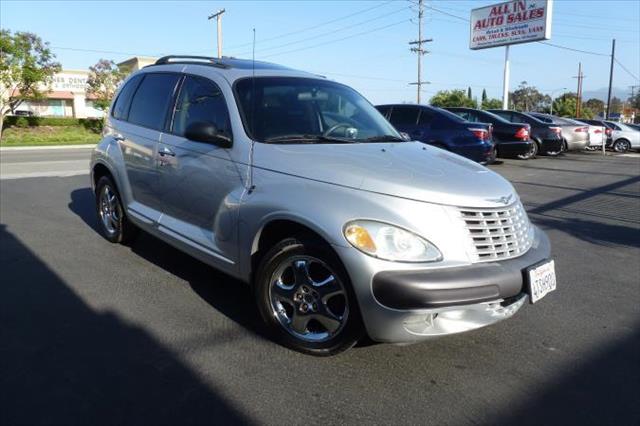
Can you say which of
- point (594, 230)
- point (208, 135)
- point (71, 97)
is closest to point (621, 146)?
point (594, 230)

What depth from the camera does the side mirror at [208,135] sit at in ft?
12.2

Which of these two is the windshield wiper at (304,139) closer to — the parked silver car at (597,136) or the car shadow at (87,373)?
the car shadow at (87,373)

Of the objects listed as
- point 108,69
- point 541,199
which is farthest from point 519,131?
point 108,69

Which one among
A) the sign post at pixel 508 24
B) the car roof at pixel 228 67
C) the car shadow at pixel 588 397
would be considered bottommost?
the car shadow at pixel 588 397

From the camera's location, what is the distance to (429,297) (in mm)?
2781

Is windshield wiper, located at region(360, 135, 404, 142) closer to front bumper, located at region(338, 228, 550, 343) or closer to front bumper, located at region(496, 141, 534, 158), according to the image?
front bumper, located at region(338, 228, 550, 343)

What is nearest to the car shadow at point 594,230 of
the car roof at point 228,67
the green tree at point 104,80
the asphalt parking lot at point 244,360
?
the asphalt parking lot at point 244,360

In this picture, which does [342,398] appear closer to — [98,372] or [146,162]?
[98,372]

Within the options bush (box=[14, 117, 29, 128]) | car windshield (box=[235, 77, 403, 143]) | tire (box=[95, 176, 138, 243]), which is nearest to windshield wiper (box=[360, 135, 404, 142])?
car windshield (box=[235, 77, 403, 143])

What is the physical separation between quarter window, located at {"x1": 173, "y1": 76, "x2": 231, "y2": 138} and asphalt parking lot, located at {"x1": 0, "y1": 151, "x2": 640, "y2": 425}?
1359mm

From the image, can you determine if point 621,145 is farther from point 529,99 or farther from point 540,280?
point 529,99

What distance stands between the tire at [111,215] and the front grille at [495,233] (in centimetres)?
376

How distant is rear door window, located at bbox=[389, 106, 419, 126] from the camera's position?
11.7 meters

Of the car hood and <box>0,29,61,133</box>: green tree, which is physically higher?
<box>0,29,61,133</box>: green tree
